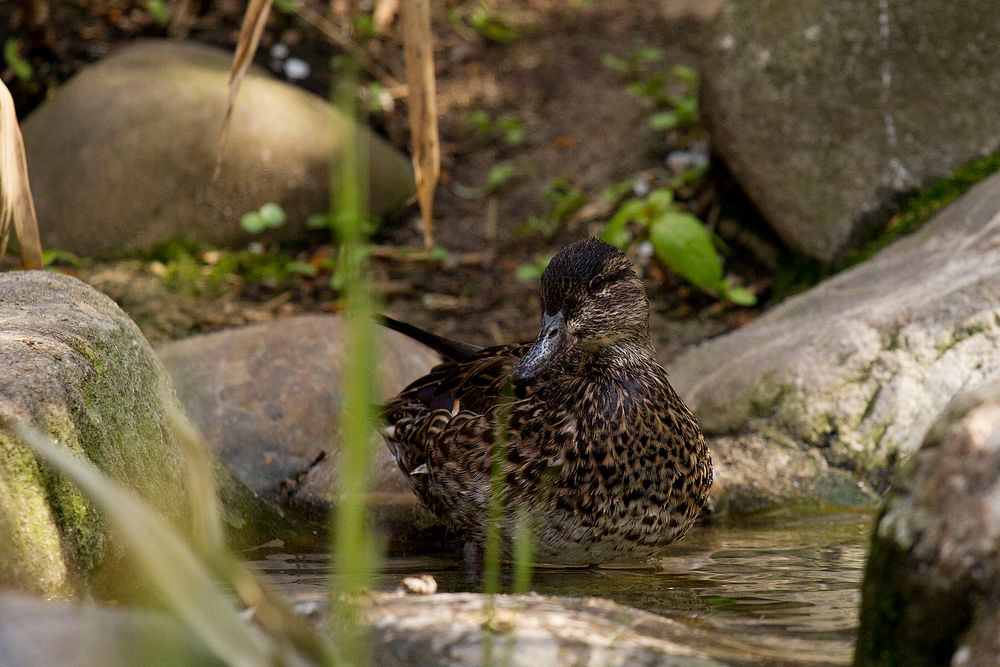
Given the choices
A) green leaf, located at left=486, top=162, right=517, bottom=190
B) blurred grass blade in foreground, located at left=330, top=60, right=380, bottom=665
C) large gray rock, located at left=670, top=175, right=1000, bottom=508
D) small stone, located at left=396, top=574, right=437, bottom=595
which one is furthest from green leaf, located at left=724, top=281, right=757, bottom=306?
blurred grass blade in foreground, located at left=330, top=60, right=380, bottom=665

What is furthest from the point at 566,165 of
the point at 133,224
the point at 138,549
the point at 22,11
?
the point at 138,549

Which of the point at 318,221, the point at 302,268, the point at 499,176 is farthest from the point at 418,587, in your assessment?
the point at 499,176

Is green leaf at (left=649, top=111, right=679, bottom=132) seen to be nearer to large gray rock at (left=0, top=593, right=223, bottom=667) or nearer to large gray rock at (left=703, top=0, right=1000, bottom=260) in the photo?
large gray rock at (left=703, top=0, right=1000, bottom=260)

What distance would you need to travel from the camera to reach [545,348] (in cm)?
371

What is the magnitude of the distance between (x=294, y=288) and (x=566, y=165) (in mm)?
2191

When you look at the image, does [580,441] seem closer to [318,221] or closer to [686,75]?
[318,221]

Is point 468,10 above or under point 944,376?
above

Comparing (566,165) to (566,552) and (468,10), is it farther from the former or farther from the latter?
(566,552)

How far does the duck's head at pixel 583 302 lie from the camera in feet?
12.3

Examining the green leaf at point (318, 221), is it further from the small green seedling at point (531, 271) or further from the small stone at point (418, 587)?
the small stone at point (418, 587)

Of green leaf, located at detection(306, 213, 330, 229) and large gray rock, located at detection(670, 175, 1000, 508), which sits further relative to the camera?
green leaf, located at detection(306, 213, 330, 229)

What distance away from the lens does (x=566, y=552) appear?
386 centimetres

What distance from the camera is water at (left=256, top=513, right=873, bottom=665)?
104 inches

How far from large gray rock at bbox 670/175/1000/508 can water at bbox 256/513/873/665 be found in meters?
0.21
